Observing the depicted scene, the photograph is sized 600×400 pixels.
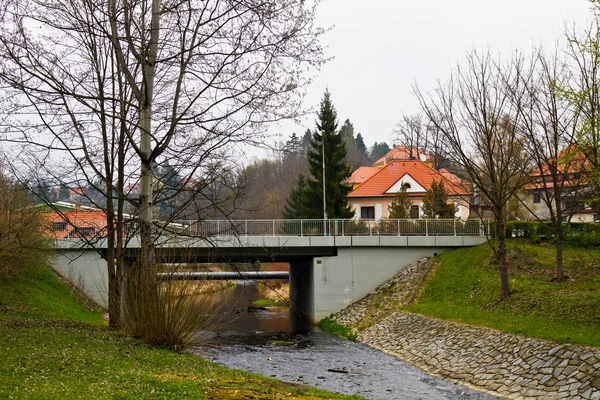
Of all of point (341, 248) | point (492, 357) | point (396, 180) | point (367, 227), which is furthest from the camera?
point (396, 180)

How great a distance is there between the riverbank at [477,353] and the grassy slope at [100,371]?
654 centimetres

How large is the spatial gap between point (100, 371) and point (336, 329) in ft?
71.6

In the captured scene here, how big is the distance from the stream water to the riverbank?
0.73 metres

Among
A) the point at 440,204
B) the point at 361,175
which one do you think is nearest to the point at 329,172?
the point at 440,204

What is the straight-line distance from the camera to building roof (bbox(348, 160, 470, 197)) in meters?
53.0

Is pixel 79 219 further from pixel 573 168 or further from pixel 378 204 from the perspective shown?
pixel 378 204

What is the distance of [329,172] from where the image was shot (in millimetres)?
50469

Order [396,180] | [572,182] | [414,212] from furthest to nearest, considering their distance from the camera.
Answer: [396,180] < [414,212] < [572,182]

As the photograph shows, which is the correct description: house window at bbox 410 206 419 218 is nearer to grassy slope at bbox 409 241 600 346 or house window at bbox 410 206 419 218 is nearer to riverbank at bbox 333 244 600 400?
grassy slope at bbox 409 241 600 346

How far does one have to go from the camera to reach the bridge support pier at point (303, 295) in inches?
1350

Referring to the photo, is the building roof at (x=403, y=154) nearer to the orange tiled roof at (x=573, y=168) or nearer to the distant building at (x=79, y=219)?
the orange tiled roof at (x=573, y=168)

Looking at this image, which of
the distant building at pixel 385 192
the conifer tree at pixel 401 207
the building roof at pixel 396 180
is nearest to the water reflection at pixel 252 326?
the conifer tree at pixel 401 207

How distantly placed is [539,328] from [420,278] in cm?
1421

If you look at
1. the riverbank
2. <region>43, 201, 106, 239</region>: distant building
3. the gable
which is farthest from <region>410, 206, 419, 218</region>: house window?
<region>43, 201, 106, 239</region>: distant building
